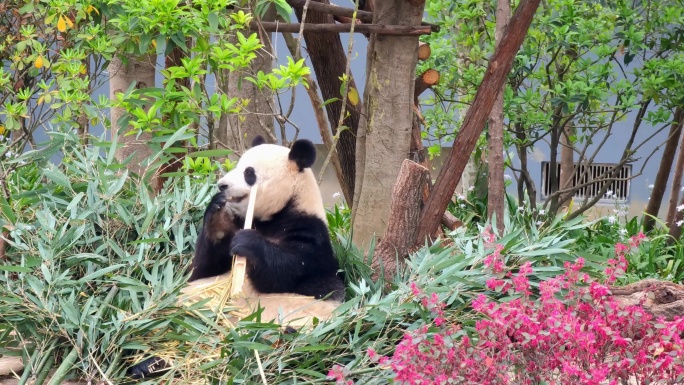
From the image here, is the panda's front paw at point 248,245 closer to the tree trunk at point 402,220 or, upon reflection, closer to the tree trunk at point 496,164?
the tree trunk at point 402,220

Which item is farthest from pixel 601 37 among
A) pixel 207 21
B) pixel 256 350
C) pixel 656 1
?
pixel 256 350

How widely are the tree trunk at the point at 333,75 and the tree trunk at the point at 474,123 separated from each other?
1154mm

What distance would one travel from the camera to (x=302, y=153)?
13.0 feet

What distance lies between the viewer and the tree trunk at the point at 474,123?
4922 mm

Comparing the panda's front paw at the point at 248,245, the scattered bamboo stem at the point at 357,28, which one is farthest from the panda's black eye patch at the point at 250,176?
the scattered bamboo stem at the point at 357,28

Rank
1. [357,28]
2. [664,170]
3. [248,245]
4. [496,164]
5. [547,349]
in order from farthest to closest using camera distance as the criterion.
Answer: [664,170]
[496,164]
[357,28]
[248,245]
[547,349]

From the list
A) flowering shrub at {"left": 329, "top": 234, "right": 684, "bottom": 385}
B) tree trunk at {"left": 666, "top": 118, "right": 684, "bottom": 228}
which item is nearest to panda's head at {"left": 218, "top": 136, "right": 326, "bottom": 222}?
flowering shrub at {"left": 329, "top": 234, "right": 684, "bottom": 385}

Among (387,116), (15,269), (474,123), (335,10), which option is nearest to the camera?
(15,269)

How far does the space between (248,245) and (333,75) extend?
2704 mm

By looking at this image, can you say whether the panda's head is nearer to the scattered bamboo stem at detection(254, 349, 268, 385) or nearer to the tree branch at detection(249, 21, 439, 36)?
the scattered bamboo stem at detection(254, 349, 268, 385)

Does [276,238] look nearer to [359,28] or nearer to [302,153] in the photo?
[302,153]

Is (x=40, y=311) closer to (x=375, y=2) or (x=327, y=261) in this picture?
(x=327, y=261)

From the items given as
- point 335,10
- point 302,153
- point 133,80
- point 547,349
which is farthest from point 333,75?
point 547,349

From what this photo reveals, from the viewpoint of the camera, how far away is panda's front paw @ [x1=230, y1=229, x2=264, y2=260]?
12.1 feet
